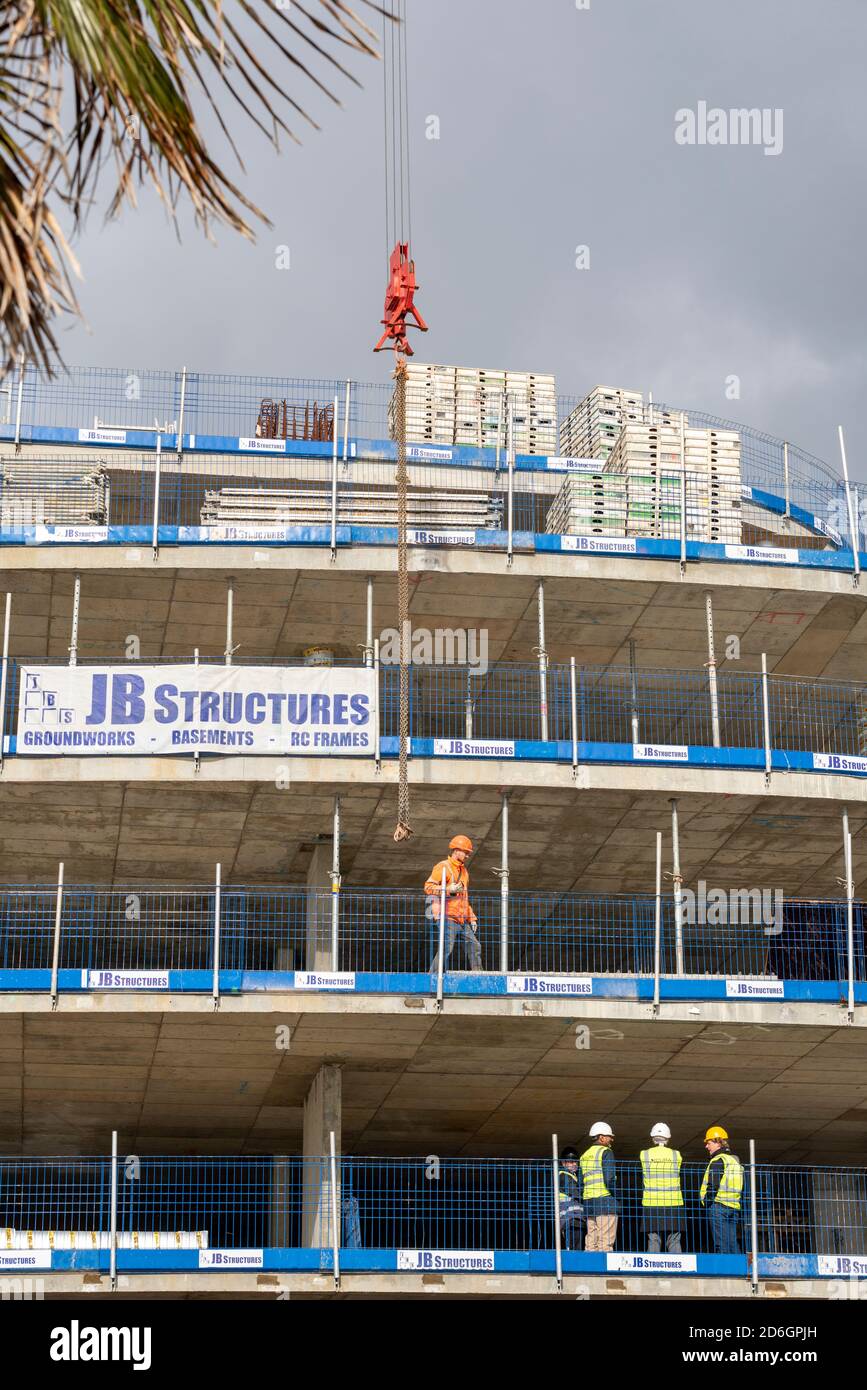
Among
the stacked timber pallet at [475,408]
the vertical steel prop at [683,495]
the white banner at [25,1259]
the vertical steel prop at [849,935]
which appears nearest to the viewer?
the white banner at [25,1259]

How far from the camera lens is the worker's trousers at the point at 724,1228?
69.9ft

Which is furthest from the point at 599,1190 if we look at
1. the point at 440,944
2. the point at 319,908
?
the point at 319,908

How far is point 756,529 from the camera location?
2805 cm

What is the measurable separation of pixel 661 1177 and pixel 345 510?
927cm

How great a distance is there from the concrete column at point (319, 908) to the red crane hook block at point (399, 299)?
20.7 feet

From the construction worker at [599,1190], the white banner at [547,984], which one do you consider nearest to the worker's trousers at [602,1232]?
the construction worker at [599,1190]

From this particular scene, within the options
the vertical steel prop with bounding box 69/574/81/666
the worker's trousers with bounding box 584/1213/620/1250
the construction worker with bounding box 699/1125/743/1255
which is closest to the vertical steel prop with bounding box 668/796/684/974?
the construction worker with bounding box 699/1125/743/1255

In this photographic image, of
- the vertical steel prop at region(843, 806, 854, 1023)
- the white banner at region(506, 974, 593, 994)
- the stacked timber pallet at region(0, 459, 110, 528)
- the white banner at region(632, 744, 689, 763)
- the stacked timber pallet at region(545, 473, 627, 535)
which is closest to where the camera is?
the vertical steel prop at region(843, 806, 854, 1023)

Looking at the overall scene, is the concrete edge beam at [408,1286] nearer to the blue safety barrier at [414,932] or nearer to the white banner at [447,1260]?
the white banner at [447,1260]

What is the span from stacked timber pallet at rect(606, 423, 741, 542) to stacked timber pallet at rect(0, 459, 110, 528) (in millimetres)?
6971

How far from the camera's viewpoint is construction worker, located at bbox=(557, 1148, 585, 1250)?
21.8m

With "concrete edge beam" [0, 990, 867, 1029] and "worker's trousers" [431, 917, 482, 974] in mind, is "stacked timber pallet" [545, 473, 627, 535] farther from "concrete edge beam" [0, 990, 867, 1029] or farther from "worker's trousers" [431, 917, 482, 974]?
"concrete edge beam" [0, 990, 867, 1029]

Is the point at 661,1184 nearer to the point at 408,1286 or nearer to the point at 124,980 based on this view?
the point at 408,1286
